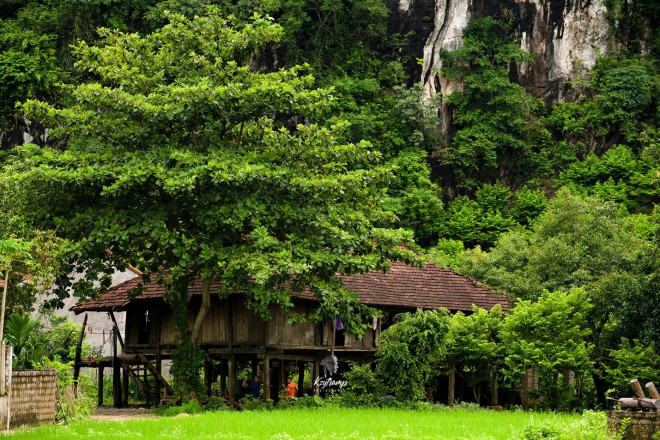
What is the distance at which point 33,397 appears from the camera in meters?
17.2

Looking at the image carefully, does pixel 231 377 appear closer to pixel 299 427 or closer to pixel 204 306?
pixel 204 306

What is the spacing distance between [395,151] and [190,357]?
2881 cm

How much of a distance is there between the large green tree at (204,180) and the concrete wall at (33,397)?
3.70 metres

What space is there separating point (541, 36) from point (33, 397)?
44.0 m

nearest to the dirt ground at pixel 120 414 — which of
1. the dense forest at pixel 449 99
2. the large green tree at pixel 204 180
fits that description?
the large green tree at pixel 204 180

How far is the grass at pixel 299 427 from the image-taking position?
52.5 feet

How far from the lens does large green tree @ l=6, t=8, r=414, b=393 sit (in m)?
20.9

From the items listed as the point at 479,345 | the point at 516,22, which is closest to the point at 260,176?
the point at 479,345

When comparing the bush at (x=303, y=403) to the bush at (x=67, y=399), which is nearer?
the bush at (x=67, y=399)

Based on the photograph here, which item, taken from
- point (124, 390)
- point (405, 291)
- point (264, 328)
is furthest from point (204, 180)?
point (124, 390)

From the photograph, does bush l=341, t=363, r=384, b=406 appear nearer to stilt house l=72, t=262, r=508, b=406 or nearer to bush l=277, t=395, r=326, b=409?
bush l=277, t=395, r=326, b=409

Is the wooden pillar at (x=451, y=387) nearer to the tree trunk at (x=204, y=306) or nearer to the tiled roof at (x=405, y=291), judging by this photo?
the tiled roof at (x=405, y=291)

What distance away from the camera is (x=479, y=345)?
26062 millimetres

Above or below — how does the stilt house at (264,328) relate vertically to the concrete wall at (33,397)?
above
